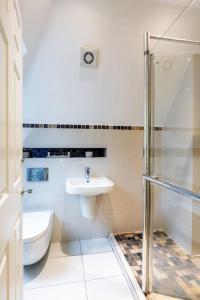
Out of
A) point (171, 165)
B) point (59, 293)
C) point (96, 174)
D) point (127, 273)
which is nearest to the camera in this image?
point (59, 293)

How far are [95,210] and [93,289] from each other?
2.97ft

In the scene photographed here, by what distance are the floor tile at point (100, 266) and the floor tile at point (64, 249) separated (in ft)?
0.51

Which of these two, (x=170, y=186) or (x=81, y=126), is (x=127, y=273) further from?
(x=81, y=126)

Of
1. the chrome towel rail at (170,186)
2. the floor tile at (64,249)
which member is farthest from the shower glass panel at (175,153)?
the floor tile at (64,249)

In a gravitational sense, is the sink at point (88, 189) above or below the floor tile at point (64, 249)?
above

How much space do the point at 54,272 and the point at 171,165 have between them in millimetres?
1469

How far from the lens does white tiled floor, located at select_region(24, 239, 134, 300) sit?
1.58 m

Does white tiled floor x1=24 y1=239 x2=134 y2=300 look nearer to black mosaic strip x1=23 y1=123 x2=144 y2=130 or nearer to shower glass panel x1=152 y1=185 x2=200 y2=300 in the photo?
shower glass panel x1=152 y1=185 x2=200 y2=300

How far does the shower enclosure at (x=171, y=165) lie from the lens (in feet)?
5.27

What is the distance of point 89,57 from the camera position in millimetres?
2047

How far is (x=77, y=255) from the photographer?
2.12 metres

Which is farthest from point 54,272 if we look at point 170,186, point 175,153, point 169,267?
point 175,153

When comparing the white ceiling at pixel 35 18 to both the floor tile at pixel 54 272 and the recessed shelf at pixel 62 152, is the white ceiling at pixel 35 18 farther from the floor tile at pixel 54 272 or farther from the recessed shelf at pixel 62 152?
the floor tile at pixel 54 272

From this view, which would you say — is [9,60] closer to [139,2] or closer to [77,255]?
[139,2]
